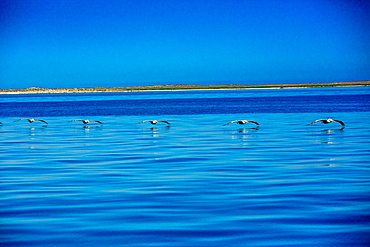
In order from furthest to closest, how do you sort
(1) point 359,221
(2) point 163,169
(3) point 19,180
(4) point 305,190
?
1. (2) point 163,169
2. (3) point 19,180
3. (4) point 305,190
4. (1) point 359,221

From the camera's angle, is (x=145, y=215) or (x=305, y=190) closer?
(x=145, y=215)

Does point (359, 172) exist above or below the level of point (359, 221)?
above

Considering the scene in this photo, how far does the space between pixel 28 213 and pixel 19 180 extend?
5214 millimetres

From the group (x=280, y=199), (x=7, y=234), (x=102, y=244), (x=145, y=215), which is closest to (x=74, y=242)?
(x=102, y=244)

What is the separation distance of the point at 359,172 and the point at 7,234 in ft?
39.5

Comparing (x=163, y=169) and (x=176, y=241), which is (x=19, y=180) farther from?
(x=176, y=241)

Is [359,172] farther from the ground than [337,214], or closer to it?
farther from the ground

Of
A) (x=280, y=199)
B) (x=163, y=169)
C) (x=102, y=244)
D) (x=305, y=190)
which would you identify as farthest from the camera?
(x=163, y=169)

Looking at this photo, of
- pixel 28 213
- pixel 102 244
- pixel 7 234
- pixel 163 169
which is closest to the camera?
pixel 102 244

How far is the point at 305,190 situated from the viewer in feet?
50.2

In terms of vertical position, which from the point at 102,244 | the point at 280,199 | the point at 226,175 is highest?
the point at 226,175

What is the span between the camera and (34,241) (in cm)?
1051

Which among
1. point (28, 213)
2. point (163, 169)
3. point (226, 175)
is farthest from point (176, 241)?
point (163, 169)

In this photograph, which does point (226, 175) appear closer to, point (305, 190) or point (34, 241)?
point (305, 190)
